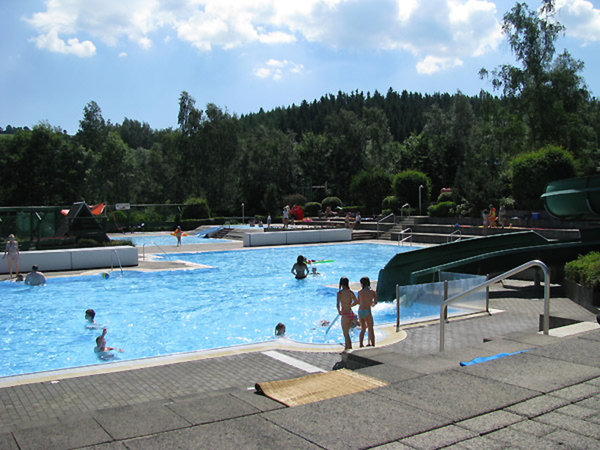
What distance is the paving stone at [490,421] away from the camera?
3879mm

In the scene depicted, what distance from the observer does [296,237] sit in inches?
1286

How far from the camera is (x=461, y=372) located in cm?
522

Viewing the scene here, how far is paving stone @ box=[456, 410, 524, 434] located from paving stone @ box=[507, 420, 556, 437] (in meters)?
0.05

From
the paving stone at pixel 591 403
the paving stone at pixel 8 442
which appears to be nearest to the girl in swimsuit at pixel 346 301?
the paving stone at pixel 591 403

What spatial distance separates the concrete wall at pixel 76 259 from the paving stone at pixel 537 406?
20.1 meters

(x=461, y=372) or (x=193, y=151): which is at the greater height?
(x=193, y=151)

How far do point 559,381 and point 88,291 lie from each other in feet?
53.8

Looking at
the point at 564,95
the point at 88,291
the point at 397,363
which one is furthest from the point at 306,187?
the point at 397,363

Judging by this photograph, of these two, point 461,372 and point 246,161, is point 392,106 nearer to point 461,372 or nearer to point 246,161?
point 246,161

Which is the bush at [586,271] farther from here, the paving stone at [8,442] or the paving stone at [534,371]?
the paving stone at [8,442]

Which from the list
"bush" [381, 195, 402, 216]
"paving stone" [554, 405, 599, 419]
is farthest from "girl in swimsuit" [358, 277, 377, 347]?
"bush" [381, 195, 402, 216]

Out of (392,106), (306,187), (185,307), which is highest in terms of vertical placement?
(392,106)

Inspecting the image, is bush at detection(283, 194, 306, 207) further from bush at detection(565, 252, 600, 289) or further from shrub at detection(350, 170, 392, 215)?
bush at detection(565, 252, 600, 289)

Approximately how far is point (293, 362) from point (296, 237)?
24347 millimetres
